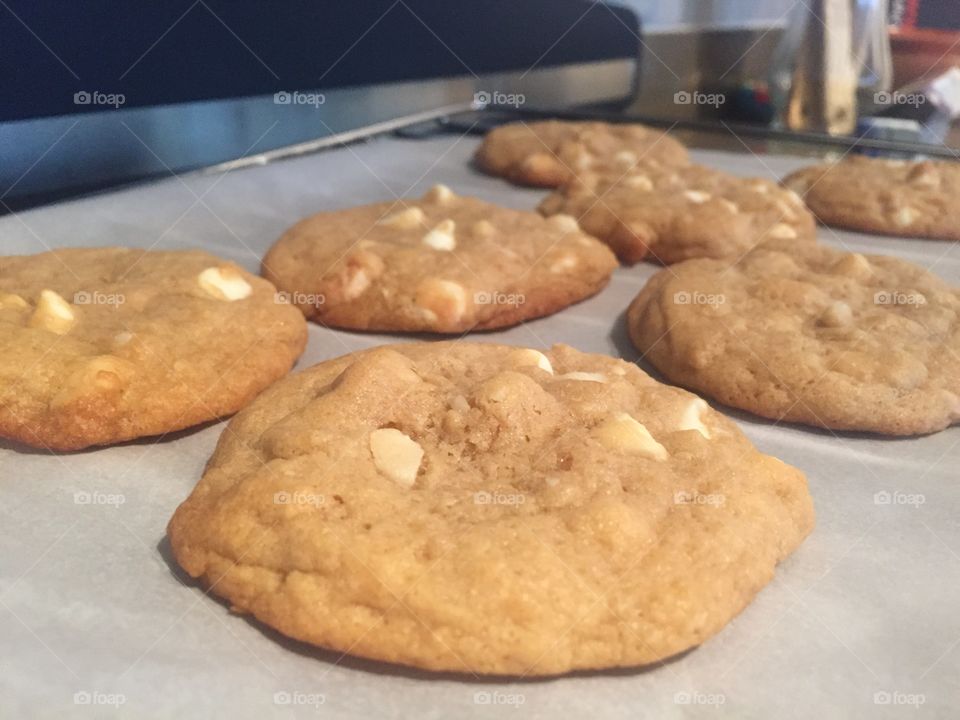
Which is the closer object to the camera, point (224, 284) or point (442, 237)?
point (224, 284)

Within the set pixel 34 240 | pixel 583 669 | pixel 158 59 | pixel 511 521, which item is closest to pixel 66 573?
pixel 511 521

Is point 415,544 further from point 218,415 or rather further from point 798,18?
point 798,18

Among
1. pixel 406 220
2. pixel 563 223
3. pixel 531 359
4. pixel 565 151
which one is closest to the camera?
pixel 531 359

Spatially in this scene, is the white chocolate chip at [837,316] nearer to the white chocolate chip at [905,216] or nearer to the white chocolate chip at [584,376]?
the white chocolate chip at [584,376]

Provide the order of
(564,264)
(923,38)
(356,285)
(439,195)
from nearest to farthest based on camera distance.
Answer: (356,285), (564,264), (439,195), (923,38)

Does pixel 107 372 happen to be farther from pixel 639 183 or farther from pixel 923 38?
pixel 923 38

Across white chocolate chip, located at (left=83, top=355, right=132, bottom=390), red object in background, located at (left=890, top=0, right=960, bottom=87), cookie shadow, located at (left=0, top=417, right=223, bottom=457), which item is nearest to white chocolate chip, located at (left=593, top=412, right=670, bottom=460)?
cookie shadow, located at (left=0, top=417, right=223, bottom=457)

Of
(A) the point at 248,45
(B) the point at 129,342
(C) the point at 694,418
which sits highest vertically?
(A) the point at 248,45

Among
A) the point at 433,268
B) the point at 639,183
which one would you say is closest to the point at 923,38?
the point at 639,183
